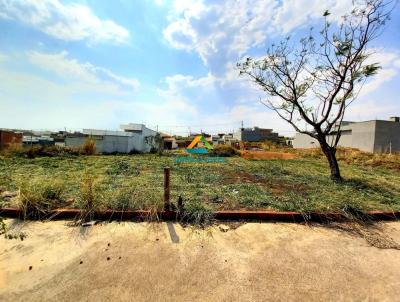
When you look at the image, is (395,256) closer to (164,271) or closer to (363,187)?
(164,271)

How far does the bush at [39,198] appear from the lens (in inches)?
149

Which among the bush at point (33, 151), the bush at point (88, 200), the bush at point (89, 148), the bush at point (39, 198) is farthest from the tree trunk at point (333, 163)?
the bush at point (89, 148)

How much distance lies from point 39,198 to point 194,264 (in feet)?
9.27

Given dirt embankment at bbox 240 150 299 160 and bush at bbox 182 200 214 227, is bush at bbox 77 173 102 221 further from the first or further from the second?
dirt embankment at bbox 240 150 299 160

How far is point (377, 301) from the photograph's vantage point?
2.18 m

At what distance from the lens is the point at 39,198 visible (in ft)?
13.0

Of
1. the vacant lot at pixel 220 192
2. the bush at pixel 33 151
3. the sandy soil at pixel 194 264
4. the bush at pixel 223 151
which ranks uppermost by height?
the bush at pixel 223 151

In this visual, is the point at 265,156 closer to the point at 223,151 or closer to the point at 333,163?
the point at 223,151

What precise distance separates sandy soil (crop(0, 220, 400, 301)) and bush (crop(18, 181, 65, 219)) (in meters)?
0.25

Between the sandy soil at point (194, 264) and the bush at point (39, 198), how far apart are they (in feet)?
0.83

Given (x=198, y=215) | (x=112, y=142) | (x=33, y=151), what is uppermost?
(x=112, y=142)

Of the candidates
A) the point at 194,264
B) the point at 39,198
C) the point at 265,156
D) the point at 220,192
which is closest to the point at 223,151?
the point at 265,156

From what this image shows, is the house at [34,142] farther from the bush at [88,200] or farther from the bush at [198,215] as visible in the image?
the bush at [198,215]

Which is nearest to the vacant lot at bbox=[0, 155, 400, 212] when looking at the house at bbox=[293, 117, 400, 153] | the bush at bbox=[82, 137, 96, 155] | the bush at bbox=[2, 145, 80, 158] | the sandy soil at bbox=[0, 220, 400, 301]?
the sandy soil at bbox=[0, 220, 400, 301]
